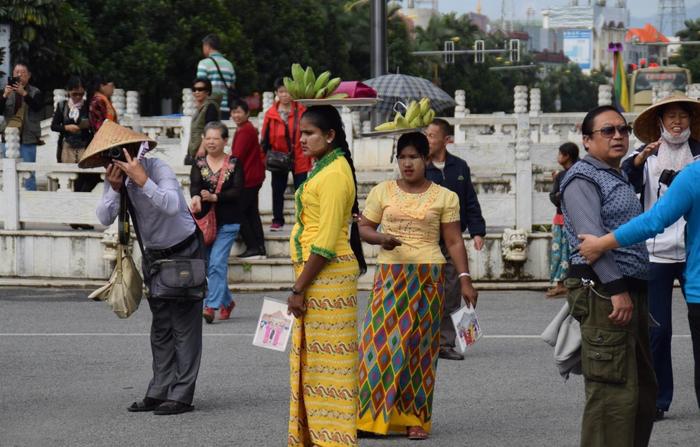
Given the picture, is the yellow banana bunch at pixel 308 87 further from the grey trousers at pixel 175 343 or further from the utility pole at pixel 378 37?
the utility pole at pixel 378 37

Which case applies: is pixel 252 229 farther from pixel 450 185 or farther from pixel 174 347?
pixel 174 347

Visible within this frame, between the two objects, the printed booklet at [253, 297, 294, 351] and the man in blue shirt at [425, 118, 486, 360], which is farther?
the man in blue shirt at [425, 118, 486, 360]

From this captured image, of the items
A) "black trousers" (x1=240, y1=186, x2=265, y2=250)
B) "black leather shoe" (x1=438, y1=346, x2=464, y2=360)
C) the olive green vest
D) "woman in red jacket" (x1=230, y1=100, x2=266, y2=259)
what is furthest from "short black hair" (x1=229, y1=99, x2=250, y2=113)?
"black leather shoe" (x1=438, y1=346, x2=464, y2=360)

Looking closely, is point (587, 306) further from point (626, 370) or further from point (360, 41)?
point (360, 41)

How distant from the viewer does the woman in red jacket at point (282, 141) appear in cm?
1759

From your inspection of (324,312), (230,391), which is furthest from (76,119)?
(324,312)

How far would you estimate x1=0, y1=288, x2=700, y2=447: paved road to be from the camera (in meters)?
8.40

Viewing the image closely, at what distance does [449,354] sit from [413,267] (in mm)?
2730

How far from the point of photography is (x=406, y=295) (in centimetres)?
845

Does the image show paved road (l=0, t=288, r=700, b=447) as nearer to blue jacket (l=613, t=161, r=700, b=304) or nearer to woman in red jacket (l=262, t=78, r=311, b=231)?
blue jacket (l=613, t=161, r=700, b=304)

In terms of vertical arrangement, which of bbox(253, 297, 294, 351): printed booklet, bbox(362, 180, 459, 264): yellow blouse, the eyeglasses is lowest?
bbox(253, 297, 294, 351): printed booklet

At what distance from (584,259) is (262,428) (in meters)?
2.70

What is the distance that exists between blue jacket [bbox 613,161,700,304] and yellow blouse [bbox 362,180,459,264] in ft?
5.95

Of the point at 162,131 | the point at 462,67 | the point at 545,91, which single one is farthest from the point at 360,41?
the point at 545,91
